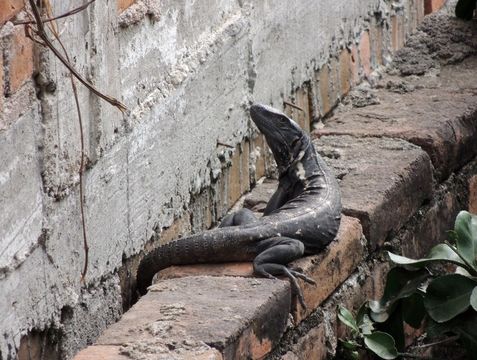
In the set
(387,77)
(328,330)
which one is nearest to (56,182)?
(328,330)

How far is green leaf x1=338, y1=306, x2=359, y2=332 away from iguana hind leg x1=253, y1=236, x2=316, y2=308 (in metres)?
0.25

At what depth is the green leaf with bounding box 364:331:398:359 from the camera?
4145 mm

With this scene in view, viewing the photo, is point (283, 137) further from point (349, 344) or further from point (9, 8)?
point (9, 8)

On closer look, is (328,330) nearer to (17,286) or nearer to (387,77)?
(17,286)

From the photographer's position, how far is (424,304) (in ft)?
13.8

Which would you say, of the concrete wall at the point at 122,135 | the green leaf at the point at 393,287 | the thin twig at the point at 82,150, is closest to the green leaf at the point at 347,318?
the green leaf at the point at 393,287

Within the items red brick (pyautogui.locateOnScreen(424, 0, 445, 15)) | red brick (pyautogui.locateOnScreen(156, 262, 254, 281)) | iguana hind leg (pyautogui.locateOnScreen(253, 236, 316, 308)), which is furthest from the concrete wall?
red brick (pyautogui.locateOnScreen(424, 0, 445, 15))

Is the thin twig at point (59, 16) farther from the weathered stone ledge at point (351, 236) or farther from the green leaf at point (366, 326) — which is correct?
the green leaf at point (366, 326)

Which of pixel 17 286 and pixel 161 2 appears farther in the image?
pixel 161 2

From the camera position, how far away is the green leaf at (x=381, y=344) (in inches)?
163

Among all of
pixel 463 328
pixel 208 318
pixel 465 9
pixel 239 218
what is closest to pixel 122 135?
pixel 239 218

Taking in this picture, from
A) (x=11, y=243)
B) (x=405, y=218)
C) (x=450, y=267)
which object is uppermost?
(x=11, y=243)

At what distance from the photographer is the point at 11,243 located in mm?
3227

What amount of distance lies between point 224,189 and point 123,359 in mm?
1556
